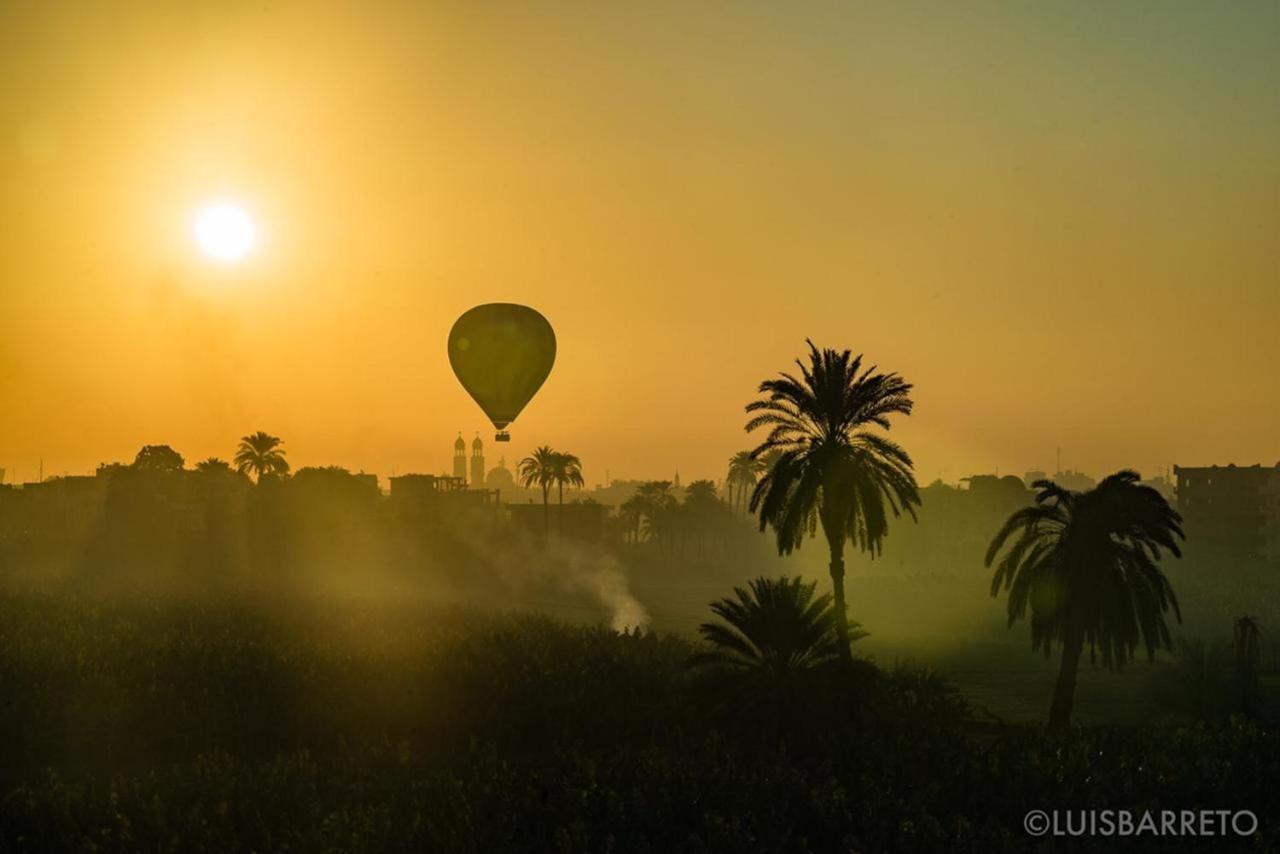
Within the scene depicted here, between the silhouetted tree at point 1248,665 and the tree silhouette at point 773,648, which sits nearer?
the tree silhouette at point 773,648

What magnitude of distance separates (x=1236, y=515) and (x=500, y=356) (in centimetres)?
7838

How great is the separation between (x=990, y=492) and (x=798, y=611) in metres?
106

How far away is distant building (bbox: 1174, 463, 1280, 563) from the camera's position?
4129 inches

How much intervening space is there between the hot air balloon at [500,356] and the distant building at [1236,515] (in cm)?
7502

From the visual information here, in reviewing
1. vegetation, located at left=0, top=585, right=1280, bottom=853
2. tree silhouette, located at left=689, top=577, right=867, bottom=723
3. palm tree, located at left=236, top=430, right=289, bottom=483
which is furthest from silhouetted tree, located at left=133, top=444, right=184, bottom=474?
tree silhouette, located at left=689, top=577, right=867, bottom=723

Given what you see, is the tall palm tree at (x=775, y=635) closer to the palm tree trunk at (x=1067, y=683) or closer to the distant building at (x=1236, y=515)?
the palm tree trunk at (x=1067, y=683)

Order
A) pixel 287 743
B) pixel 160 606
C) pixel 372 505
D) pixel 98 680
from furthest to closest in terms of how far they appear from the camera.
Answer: pixel 372 505
pixel 160 606
pixel 98 680
pixel 287 743

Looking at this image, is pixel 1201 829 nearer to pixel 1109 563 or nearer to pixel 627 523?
pixel 1109 563

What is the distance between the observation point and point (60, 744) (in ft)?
118

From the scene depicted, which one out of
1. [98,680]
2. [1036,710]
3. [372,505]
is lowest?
[1036,710]

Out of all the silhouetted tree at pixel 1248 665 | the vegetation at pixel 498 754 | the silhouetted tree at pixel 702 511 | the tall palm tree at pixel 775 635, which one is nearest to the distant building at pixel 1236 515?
the silhouetted tree at pixel 702 511

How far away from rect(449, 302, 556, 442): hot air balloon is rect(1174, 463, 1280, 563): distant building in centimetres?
7502

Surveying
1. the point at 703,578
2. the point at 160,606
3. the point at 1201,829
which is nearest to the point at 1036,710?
the point at 1201,829

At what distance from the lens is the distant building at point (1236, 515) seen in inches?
4129
